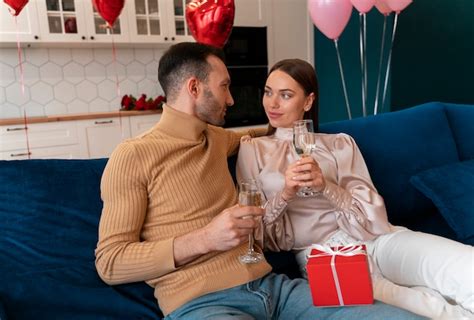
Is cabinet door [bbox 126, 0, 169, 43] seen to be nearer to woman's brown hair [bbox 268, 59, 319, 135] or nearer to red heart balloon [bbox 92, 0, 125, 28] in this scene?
red heart balloon [bbox 92, 0, 125, 28]

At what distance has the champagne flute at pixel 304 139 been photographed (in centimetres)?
124

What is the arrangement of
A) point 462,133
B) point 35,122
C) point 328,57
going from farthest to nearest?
point 328,57 → point 35,122 → point 462,133

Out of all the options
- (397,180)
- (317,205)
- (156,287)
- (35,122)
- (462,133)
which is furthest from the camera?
(35,122)

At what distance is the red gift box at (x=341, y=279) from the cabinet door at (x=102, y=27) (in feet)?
11.2

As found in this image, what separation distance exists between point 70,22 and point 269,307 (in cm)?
345

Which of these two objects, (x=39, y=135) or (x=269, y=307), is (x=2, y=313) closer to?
(x=269, y=307)

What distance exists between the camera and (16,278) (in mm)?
1122

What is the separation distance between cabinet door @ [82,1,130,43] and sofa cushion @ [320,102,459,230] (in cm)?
283

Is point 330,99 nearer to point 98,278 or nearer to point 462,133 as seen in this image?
point 462,133

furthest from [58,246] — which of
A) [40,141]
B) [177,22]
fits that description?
[177,22]

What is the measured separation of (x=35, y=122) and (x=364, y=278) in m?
3.23

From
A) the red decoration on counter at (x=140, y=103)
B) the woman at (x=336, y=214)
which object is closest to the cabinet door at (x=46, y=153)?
the red decoration on counter at (x=140, y=103)

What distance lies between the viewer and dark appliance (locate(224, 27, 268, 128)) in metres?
4.33

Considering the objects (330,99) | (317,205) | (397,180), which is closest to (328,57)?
(330,99)
